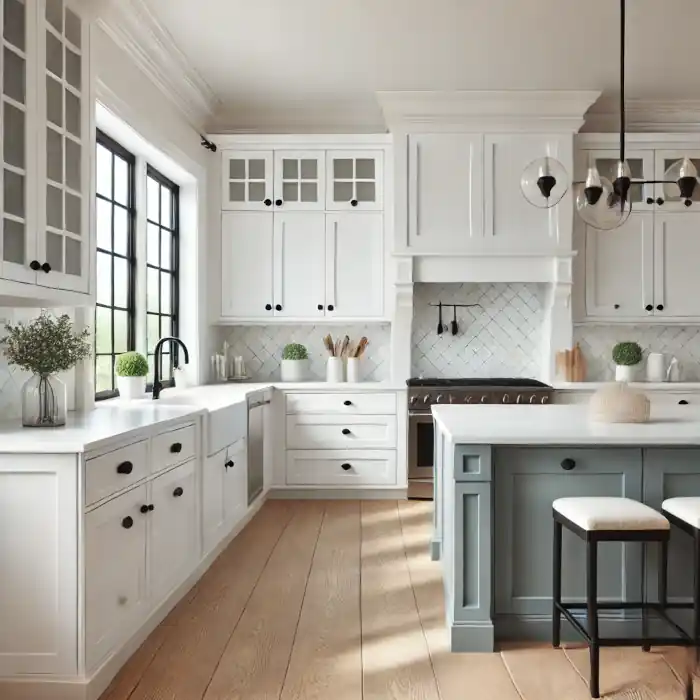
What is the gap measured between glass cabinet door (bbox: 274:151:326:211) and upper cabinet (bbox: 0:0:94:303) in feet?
8.93

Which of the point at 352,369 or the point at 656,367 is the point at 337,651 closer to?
the point at 352,369

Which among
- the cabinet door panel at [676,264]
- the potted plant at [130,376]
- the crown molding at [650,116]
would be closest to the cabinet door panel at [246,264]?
the potted plant at [130,376]

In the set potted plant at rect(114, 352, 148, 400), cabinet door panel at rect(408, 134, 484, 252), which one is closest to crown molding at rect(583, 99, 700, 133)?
cabinet door panel at rect(408, 134, 484, 252)

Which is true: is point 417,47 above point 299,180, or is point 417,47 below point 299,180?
above

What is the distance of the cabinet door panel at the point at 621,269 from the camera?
5.77 m

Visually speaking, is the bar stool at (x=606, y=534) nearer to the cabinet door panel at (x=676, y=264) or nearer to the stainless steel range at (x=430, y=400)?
the stainless steel range at (x=430, y=400)

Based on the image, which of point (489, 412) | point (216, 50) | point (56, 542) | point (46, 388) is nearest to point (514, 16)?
point (216, 50)

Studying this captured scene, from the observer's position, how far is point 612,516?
100 inches

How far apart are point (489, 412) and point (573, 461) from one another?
75cm

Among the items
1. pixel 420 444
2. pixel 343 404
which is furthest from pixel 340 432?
pixel 420 444

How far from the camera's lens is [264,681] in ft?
8.66

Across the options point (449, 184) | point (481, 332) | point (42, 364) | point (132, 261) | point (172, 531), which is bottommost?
point (172, 531)

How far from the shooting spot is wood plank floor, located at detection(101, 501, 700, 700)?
258cm

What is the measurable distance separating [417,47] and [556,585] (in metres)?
3.30
